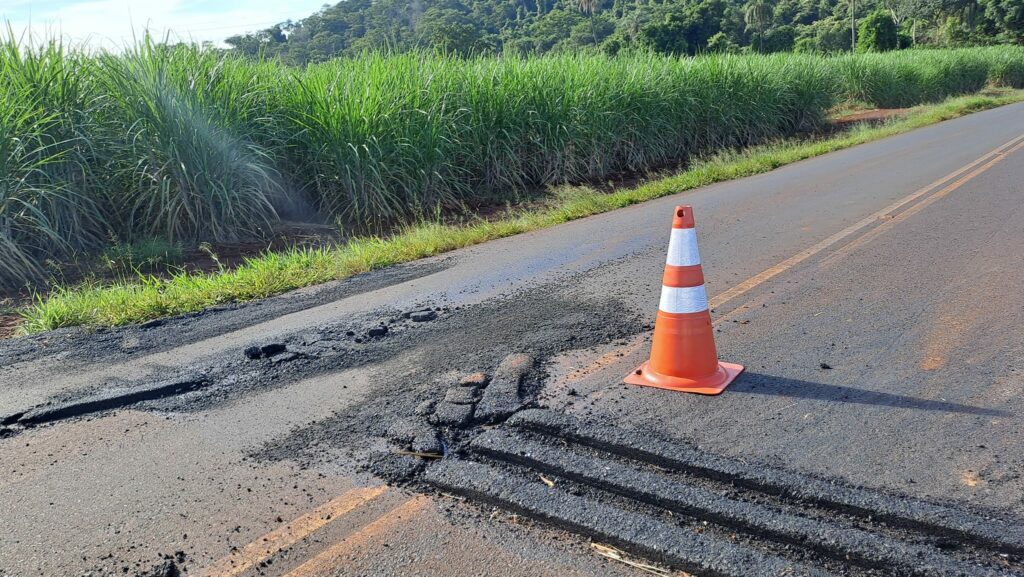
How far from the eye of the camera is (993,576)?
2361 millimetres

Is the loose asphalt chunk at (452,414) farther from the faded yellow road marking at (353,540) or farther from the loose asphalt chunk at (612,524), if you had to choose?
the faded yellow road marking at (353,540)

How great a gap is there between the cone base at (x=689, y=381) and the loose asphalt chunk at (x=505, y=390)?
22.5 inches

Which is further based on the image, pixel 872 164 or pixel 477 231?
pixel 872 164

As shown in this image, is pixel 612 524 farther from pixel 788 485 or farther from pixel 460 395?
pixel 460 395

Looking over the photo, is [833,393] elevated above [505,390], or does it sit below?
below

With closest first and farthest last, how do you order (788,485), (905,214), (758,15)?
1. (788,485)
2. (905,214)
3. (758,15)

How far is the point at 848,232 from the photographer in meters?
7.45

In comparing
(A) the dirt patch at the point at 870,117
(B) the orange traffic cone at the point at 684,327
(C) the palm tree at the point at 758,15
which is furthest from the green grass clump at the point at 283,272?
(C) the palm tree at the point at 758,15

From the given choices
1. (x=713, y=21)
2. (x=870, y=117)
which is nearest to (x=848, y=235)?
(x=870, y=117)

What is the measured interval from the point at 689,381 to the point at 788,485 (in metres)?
1.07

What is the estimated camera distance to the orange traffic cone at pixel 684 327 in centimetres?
396

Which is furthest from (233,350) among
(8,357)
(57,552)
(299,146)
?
(299,146)

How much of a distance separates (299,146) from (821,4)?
83.2 m

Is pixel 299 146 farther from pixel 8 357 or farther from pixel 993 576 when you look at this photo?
pixel 993 576
